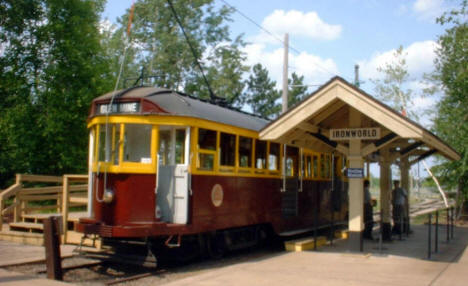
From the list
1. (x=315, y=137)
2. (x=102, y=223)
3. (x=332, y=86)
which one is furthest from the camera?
(x=315, y=137)

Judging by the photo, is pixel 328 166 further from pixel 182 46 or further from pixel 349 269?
pixel 182 46

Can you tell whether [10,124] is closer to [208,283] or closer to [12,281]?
[12,281]

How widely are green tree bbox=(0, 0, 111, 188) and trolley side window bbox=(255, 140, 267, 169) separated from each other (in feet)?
41.0

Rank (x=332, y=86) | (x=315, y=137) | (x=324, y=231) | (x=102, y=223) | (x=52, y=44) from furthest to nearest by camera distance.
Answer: (x=52, y=44)
(x=324, y=231)
(x=315, y=137)
(x=332, y=86)
(x=102, y=223)

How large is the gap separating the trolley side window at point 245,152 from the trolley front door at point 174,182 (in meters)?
1.77

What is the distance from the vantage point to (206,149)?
926 centimetres

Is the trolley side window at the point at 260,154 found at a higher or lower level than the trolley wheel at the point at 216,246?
higher

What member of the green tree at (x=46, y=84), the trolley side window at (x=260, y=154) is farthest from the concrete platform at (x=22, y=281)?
the green tree at (x=46, y=84)

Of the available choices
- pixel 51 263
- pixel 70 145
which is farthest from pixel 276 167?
pixel 70 145

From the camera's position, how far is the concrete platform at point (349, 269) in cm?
757

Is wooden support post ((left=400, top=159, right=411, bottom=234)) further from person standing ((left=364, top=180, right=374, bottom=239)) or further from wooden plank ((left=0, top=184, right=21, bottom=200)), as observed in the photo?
wooden plank ((left=0, top=184, right=21, bottom=200))

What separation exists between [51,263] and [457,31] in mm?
19223

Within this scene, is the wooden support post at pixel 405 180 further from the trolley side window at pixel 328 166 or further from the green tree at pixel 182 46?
the green tree at pixel 182 46

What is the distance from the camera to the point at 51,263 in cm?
755
